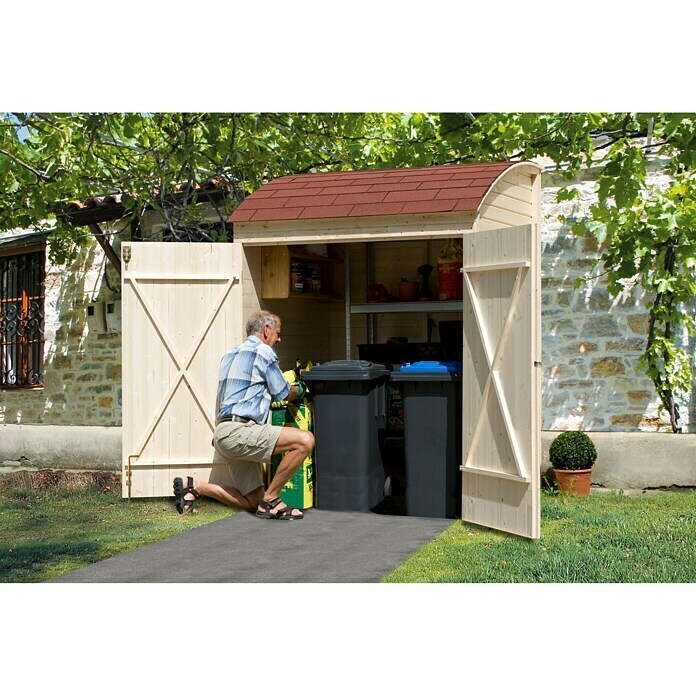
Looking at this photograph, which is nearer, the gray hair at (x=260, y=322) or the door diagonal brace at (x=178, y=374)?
the gray hair at (x=260, y=322)

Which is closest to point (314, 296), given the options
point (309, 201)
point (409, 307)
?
point (409, 307)

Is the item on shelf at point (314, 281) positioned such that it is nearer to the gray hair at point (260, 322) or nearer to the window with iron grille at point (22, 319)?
the gray hair at point (260, 322)

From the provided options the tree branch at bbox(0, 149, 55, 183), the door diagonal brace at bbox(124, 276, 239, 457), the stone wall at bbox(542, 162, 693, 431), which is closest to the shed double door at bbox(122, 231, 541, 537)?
the door diagonal brace at bbox(124, 276, 239, 457)

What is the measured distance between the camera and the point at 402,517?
7902 millimetres

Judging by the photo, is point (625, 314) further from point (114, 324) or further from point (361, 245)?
point (114, 324)

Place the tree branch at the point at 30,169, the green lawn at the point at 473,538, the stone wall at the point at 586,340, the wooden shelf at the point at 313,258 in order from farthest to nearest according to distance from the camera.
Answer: the stone wall at the point at 586,340, the wooden shelf at the point at 313,258, the tree branch at the point at 30,169, the green lawn at the point at 473,538

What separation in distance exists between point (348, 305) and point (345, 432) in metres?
2.14

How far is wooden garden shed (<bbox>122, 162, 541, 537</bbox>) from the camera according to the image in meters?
7.03

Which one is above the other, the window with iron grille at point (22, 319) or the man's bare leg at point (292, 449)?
the window with iron grille at point (22, 319)

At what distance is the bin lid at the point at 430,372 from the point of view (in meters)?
7.75

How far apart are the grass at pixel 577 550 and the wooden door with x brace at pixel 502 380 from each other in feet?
0.89

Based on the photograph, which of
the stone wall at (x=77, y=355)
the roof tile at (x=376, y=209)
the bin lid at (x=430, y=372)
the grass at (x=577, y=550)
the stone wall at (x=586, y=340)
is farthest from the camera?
the stone wall at (x=77, y=355)

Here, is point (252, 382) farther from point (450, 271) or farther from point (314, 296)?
point (450, 271)

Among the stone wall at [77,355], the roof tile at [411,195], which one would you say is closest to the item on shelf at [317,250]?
the roof tile at [411,195]
